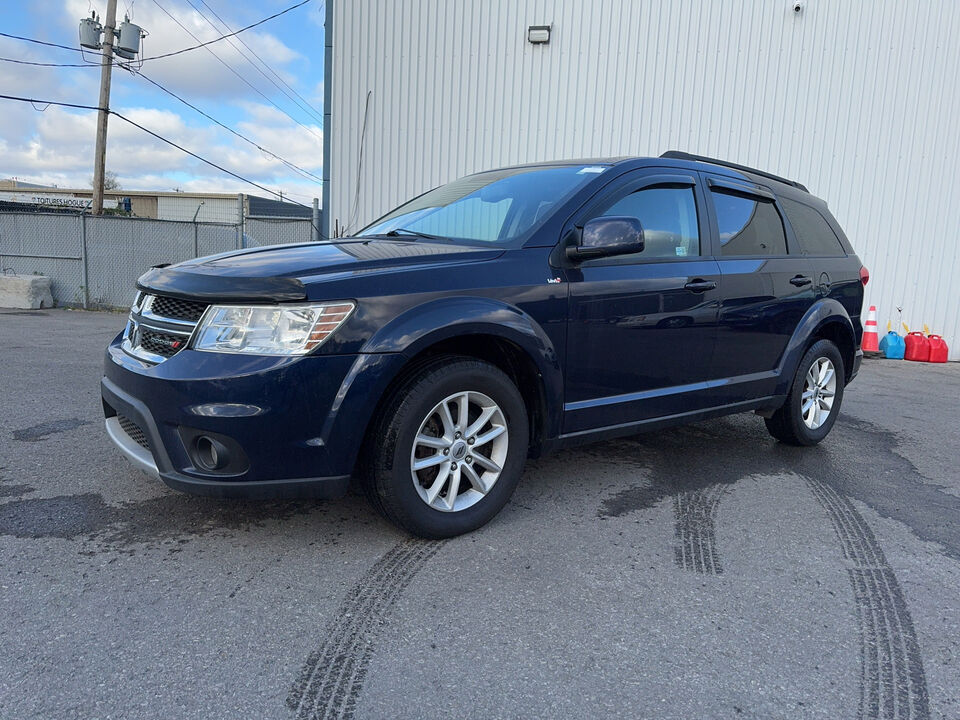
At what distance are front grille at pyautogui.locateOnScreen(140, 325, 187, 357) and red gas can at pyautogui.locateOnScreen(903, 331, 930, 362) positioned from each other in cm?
1116

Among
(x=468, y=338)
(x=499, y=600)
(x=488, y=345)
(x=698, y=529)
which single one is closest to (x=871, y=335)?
(x=698, y=529)

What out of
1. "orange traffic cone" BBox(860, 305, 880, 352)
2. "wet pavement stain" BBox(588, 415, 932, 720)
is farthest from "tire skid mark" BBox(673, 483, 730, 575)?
"orange traffic cone" BBox(860, 305, 880, 352)

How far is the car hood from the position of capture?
2863 mm

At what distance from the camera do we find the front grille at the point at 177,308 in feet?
9.77

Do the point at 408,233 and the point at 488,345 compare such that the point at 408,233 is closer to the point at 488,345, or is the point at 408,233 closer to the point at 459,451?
the point at 488,345

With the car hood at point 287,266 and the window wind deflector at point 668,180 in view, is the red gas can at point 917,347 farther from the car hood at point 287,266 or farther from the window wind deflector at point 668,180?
the car hood at point 287,266

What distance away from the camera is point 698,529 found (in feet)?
11.6

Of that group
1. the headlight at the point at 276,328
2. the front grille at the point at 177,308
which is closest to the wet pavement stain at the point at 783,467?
the headlight at the point at 276,328

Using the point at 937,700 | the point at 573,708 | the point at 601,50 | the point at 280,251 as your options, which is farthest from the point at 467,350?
the point at 601,50

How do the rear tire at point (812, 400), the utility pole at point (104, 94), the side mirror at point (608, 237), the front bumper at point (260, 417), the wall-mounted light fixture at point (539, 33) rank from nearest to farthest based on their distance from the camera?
the front bumper at point (260, 417) < the side mirror at point (608, 237) < the rear tire at point (812, 400) < the wall-mounted light fixture at point (539, 33) < the utility pole at point (104, 94)

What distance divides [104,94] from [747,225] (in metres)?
20.6

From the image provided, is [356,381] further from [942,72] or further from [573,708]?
[942,72]

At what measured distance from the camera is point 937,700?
88.8 inches

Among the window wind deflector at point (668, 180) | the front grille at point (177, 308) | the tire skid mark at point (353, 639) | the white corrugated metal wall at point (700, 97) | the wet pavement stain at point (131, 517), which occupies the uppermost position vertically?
the white corrugated metal wall at point (700, 97)
